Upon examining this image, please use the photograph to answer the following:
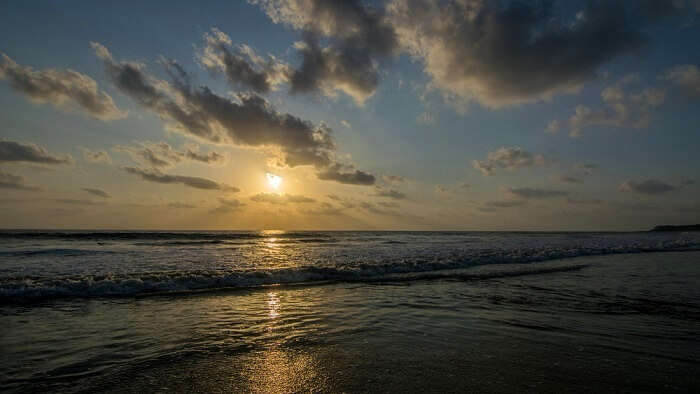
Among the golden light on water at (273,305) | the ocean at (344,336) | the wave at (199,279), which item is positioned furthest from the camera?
the wave at (199,279)

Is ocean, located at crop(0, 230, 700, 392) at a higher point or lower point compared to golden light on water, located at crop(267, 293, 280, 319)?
higher

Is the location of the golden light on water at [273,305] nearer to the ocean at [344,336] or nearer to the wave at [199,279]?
the ocean at [344,336]

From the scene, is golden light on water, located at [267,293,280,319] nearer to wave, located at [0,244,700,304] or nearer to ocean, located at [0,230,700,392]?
ocean, located at [0,230,700,392]

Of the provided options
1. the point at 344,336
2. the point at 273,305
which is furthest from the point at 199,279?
Result: the point at 344,336

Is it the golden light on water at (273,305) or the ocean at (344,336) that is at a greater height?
the ocean at (344,336)

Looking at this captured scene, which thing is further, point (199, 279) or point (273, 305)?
point (199, 279)

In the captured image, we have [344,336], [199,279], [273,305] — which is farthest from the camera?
[199,279]

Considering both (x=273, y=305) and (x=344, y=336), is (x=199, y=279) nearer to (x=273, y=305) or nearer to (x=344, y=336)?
(x=273, y=305)

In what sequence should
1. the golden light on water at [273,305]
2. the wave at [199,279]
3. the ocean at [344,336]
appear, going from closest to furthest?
the ocean at [344,336], the golden light on water at [273,305], the wave at [199,279]

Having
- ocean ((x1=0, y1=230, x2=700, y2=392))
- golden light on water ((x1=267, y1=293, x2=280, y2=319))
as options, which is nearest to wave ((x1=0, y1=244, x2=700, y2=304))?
ocean ((x1=0, y1=230, x2=700, y2=392))

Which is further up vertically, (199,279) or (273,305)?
(199,279)

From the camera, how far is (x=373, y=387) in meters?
4.33

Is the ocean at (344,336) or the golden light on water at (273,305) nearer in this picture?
the ocean at (344,336)

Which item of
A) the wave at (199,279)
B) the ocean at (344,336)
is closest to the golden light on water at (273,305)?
the ocean at (344,336)
